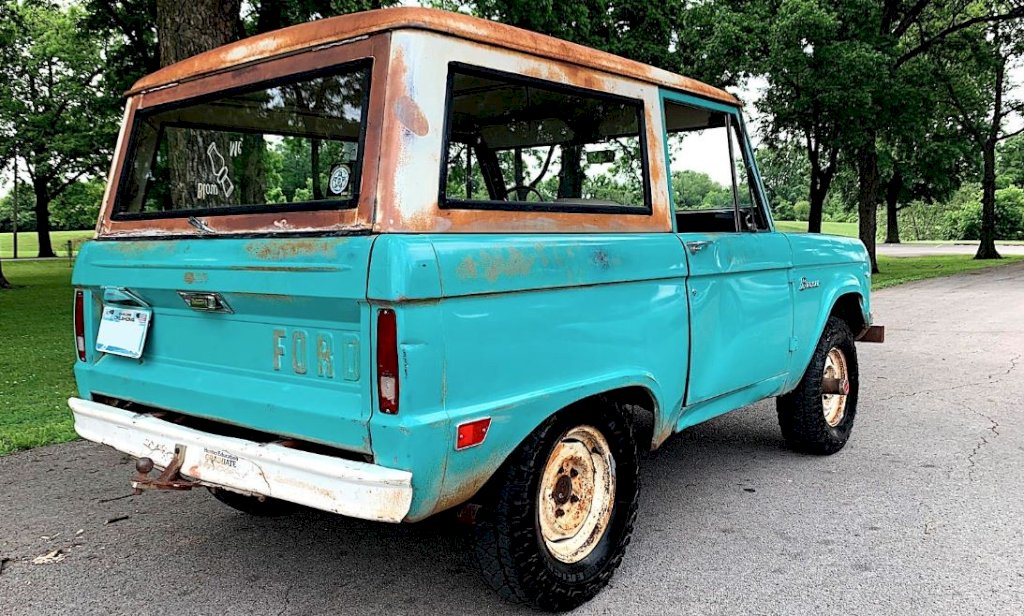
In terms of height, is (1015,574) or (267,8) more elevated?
(267,8)

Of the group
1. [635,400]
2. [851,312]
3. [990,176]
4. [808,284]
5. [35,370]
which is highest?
[990,176]

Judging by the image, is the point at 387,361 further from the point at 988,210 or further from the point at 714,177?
the point at 988,210

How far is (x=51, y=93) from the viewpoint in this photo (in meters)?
27.2

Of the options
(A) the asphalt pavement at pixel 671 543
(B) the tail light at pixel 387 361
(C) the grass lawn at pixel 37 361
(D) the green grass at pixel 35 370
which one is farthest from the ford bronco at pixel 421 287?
(C) the grass lawn at pixel 37 361

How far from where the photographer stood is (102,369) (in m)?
3.32

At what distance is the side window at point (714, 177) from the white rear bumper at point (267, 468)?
216 cm

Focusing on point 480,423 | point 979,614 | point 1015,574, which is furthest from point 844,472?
point 480,423

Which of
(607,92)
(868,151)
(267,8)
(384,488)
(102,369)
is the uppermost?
(267,8)

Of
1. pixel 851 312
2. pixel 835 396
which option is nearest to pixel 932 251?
pixel 851 312

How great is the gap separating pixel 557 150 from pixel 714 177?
108 centimetres

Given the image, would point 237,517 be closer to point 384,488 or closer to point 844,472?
point 384,488

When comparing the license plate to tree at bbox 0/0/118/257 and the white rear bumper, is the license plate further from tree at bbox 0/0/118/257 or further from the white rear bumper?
tree at bbox 0/0/118/257

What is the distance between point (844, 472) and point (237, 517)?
330 centimetres

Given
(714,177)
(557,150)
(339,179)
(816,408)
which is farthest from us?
(816,408)
